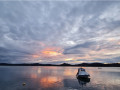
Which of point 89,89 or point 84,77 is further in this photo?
point 84,77

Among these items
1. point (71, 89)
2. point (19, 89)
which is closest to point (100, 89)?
point (71, 89)

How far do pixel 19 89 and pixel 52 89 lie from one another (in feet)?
28.3

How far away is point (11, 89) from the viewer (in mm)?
25531

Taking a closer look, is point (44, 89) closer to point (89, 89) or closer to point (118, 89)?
point (89, 89)

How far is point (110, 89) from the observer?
26359 mm

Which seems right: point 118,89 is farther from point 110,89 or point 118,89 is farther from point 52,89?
point 52,89

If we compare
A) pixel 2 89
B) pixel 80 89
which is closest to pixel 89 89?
pixel 80 89

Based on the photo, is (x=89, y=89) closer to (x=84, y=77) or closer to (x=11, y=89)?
(x=84, y=77)

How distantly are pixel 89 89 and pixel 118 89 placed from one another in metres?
7.67

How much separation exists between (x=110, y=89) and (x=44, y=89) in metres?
17.6

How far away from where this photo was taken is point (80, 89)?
85.9ft

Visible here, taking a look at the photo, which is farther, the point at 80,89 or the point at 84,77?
the point at 84,77

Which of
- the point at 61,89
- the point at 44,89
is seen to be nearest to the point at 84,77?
the point at 61,89

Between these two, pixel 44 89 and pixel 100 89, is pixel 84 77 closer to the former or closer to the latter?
pixel 100 89
